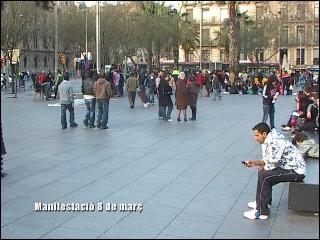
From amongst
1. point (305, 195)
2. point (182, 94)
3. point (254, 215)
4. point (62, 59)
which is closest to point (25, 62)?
point (62, 59)

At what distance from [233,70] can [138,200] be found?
2980cm

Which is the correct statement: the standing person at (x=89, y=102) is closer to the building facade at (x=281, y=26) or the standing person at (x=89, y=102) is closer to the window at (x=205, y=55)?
the building facade at (x=281, y=26)

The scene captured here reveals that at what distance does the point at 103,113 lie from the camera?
1501 cm

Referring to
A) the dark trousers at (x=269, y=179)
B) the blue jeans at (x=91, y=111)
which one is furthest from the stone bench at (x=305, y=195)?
the blue jeans at (x=91, y=111)

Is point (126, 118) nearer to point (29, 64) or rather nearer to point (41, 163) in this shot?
point (41, 163)

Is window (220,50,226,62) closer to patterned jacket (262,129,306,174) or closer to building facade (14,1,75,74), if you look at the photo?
building facade (14,1,75,74)

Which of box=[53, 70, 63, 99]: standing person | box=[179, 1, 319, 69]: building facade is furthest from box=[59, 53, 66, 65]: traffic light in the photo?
box=[179, 1, 319, 69]: building facade

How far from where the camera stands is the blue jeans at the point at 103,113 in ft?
49.1

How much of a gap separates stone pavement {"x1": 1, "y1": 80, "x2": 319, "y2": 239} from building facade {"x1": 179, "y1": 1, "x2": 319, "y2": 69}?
2.11m

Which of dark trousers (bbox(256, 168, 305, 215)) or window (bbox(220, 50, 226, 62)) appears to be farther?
window (bbox(220, 50, 226, 62))

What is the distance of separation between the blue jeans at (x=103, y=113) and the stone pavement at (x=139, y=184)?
1.39 ft

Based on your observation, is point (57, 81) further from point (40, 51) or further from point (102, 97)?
point (40, 51)

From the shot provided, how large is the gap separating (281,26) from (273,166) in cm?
905

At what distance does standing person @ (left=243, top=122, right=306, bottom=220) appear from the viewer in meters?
6.37
